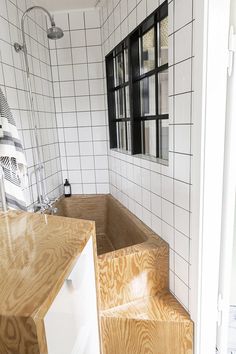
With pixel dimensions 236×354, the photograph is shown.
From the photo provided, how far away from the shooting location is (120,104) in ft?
8.41

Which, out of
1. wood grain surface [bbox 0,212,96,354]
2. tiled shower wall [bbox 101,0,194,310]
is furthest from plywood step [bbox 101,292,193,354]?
wood grain surface [bbox 0,212,96,354]

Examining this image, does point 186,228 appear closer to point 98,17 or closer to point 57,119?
point 57,119

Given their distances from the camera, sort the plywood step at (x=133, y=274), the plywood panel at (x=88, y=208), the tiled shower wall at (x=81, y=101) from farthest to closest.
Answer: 1. the plywood panel at (x=88, y=208)
2. the tiled shower wall at (x=81, y=101)
3. the plywood step at (x=133, y=274)

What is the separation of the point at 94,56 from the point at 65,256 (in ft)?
7.98

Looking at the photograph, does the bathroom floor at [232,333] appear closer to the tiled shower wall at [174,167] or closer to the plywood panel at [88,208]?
the tiled shower wall at [174,167]

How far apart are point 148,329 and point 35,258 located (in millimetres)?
983

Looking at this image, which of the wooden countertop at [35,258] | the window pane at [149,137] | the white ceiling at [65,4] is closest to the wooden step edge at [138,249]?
the wooden countertop at [35,258]

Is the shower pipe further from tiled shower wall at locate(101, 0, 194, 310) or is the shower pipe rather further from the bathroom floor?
the bathroom floor

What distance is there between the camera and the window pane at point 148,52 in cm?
175

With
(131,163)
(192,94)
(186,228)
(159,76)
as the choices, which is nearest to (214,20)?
(192,94)

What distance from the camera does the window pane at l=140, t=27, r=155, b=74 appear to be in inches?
69.1

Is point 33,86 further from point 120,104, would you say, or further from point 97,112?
Answer: point 120,104

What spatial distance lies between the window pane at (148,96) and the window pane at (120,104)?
1.49 ft

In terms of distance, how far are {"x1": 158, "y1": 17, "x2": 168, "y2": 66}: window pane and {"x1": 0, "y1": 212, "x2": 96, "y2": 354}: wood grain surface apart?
1220mm
